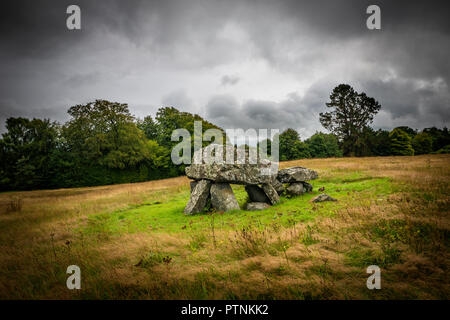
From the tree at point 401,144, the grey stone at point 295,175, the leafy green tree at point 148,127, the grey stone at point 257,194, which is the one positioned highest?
the leafy green tree at point 148,127

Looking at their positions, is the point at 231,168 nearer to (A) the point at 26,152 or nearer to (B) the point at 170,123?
(B) the point at 170,123

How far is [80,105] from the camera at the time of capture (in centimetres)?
2727

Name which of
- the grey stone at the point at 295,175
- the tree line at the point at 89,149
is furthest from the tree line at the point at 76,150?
the grey stone at the point at 295,175

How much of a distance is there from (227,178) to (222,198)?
108 cm

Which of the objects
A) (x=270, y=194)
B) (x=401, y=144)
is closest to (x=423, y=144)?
(x=401, y=144)

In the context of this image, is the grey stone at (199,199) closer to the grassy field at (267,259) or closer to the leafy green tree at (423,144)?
the grassy field at (267,259)

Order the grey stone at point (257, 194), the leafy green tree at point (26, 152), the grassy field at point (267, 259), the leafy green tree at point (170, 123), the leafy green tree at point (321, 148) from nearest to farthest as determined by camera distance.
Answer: the grassy field at point (267, 259) → the grey stone at point (257, 194) → the leafy green tree at point (26, 152) → the leafy green tree at point (170, 123) → the leafy green tree at point (321, 148)

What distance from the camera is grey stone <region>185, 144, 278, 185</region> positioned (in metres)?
9.38

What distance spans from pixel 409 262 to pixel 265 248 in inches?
102

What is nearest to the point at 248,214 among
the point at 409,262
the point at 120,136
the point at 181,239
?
the point at 181,239

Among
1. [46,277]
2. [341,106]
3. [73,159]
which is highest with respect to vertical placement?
[341,106]

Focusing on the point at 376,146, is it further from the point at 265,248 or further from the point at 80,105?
the point at 80,105

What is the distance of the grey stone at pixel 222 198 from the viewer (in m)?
9.35

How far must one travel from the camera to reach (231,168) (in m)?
9.38
